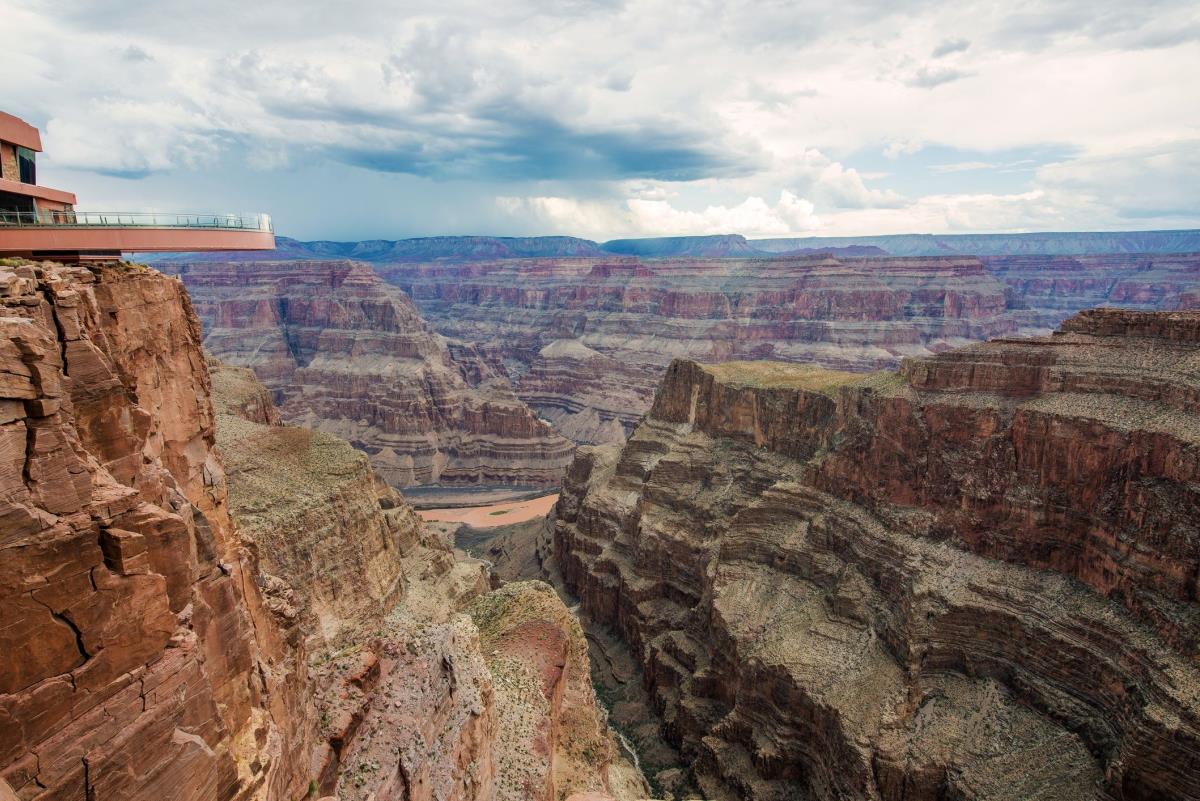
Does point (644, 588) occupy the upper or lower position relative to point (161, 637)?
lower

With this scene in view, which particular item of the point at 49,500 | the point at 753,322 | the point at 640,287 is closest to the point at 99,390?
the point at 49,500

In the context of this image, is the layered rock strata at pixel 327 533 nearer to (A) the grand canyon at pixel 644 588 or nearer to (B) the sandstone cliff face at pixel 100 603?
(A) the grand canyon at pixel 644 588

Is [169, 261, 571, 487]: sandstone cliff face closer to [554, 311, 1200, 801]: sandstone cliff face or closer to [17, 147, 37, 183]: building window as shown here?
[554, 311, 1200, 801]: sandstone cliff face

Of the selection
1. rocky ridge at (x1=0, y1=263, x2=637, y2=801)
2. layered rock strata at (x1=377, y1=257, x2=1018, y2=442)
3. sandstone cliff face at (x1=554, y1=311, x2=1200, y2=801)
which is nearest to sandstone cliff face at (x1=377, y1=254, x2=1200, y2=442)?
layered rock strata at (x1=377, y1=257, x2=1018, y2=442)

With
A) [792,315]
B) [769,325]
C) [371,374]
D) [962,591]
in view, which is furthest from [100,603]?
[792,315]

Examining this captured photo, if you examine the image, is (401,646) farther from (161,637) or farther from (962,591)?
(962,591)

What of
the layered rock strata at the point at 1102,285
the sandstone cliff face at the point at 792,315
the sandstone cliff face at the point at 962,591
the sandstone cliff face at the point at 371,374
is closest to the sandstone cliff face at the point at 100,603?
the sandstone cliff face at the point at 962,591
